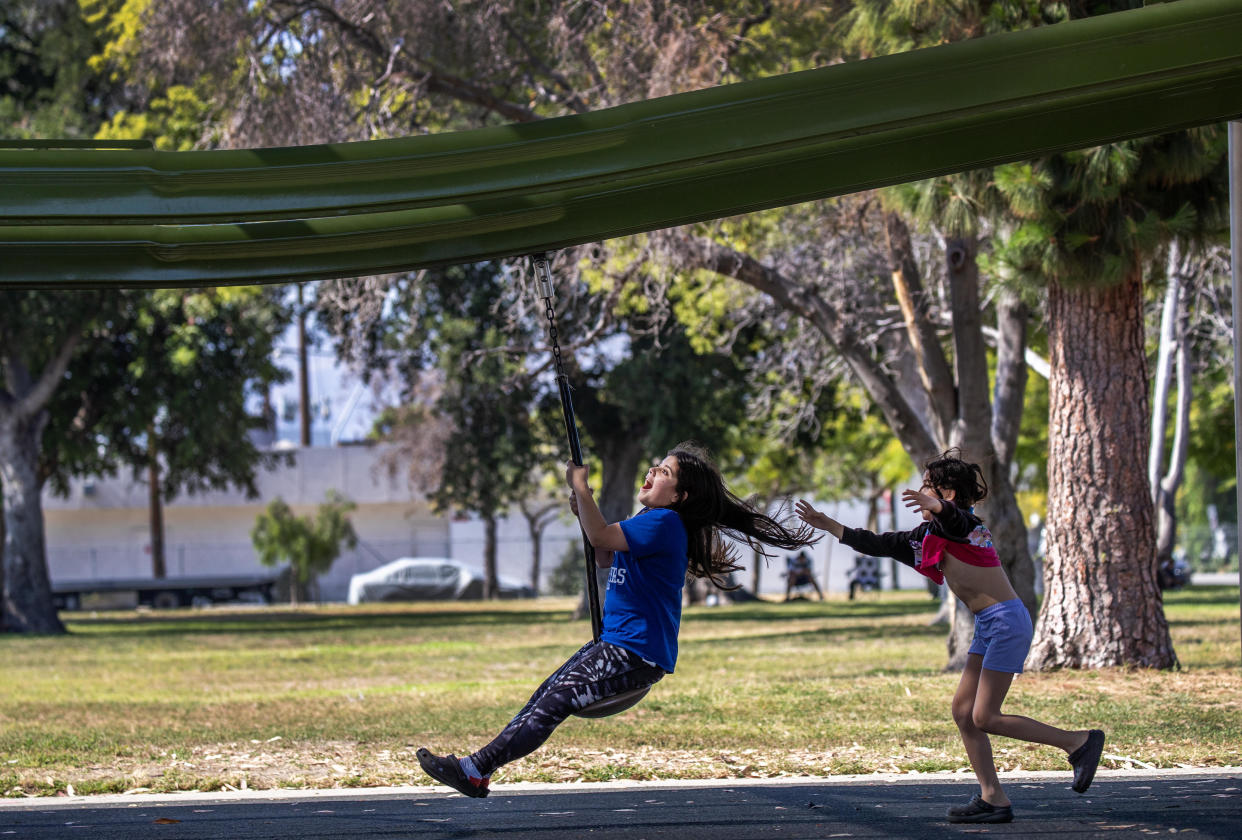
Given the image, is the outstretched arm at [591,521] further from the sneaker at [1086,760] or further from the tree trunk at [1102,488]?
the tree trunk at [1102,488]

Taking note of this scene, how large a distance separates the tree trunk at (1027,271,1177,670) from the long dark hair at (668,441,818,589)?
21.2 feet

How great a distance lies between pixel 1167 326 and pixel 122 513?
40952 millimetres

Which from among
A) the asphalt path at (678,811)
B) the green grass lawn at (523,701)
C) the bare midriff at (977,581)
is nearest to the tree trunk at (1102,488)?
the green grass lawn at (523,701)

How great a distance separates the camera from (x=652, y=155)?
5492 mm

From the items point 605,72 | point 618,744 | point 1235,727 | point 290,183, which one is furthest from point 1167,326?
point 290,183

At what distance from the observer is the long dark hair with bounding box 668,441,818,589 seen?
5473mm

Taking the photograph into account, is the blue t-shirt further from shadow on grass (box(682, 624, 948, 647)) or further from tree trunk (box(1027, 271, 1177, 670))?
shadow on grass (box(682, 624, 948, 647))

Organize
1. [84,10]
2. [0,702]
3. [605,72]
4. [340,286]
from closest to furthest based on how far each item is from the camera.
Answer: [0,702] → [605,72] → [340,286] → [84,10]

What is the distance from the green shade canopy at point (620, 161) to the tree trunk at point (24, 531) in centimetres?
2250

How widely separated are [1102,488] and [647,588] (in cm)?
742

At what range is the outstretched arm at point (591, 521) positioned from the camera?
16.5 feet

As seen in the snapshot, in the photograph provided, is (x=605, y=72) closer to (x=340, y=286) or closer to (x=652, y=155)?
(x=340, y=286)

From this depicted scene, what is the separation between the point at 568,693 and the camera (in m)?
5.08

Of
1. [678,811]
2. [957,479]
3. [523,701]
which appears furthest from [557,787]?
[523,701]
